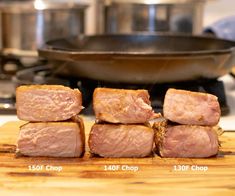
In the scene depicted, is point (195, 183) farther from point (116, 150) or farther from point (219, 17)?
point (219, 17)

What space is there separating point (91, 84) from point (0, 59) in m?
0.44

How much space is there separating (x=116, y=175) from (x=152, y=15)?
0.83m

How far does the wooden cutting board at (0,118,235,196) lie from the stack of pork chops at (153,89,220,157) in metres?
0.02

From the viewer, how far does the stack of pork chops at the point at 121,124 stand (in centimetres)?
77

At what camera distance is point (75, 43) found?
125 centimetres

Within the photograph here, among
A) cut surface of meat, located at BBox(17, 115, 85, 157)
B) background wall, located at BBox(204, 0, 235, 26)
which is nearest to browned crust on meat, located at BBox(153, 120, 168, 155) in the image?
cut surface of meat, located at BBox(17, 115, 85, 157)

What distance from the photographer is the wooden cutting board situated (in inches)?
25.3

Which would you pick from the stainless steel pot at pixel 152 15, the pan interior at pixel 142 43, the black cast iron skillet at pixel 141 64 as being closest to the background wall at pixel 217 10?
the stainless steel pot at pixel 152 15

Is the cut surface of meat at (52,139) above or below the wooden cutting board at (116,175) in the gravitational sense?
above

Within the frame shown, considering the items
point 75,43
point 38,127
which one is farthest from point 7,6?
point 38,127

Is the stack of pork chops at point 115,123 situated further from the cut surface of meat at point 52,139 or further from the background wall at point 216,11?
the background wall at point 216,11

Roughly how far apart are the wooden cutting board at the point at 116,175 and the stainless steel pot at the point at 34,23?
621 mm

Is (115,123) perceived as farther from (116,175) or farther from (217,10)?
(217,10)

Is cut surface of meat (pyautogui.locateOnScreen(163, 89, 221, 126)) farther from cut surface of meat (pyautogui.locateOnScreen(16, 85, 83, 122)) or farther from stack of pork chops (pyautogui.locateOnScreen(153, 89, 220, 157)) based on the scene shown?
cut surface of meat (pyautogui.locateOnScreen(16, 85, 83, 122))
